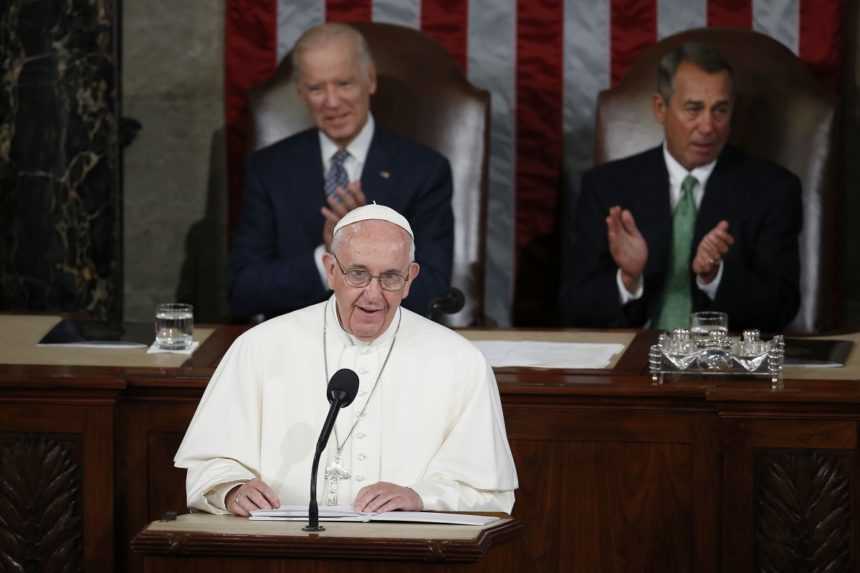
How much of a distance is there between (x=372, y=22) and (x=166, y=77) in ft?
3.40

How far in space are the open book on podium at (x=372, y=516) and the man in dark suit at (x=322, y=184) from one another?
2.54m

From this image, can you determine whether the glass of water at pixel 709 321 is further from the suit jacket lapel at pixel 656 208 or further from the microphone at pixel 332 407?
the microphone at pixel 332 407

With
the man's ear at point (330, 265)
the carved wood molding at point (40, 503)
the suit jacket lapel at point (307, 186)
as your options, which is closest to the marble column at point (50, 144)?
the suit jacket lapel at point (307, 186)

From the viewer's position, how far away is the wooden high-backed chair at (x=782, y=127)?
6.64 m

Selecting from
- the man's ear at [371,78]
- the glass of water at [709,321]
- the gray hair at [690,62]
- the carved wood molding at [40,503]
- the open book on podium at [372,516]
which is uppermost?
the gray hair at [690,62]

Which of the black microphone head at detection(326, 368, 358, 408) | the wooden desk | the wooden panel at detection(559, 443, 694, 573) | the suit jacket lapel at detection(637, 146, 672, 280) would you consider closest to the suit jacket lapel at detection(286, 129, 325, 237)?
the suit jacket lapel at detection(637, 146, 672, 280)

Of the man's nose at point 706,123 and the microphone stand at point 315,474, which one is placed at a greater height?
the man's nose at point 706,123

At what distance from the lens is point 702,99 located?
6238 mm

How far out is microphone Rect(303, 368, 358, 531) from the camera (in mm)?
3293

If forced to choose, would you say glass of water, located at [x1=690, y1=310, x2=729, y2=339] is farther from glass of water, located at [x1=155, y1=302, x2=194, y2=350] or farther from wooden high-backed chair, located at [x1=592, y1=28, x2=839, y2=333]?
wooden high-backed chair, located at [x1=592, y1=28, x2=839, y2=333]

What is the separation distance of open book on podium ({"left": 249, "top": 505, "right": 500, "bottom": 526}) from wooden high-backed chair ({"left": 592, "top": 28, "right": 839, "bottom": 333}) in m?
3.41

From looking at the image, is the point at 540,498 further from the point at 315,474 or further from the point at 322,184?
the point at 322,184

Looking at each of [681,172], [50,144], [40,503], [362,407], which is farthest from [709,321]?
[50,144]

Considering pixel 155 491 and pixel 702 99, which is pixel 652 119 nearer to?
pixel 702 99
